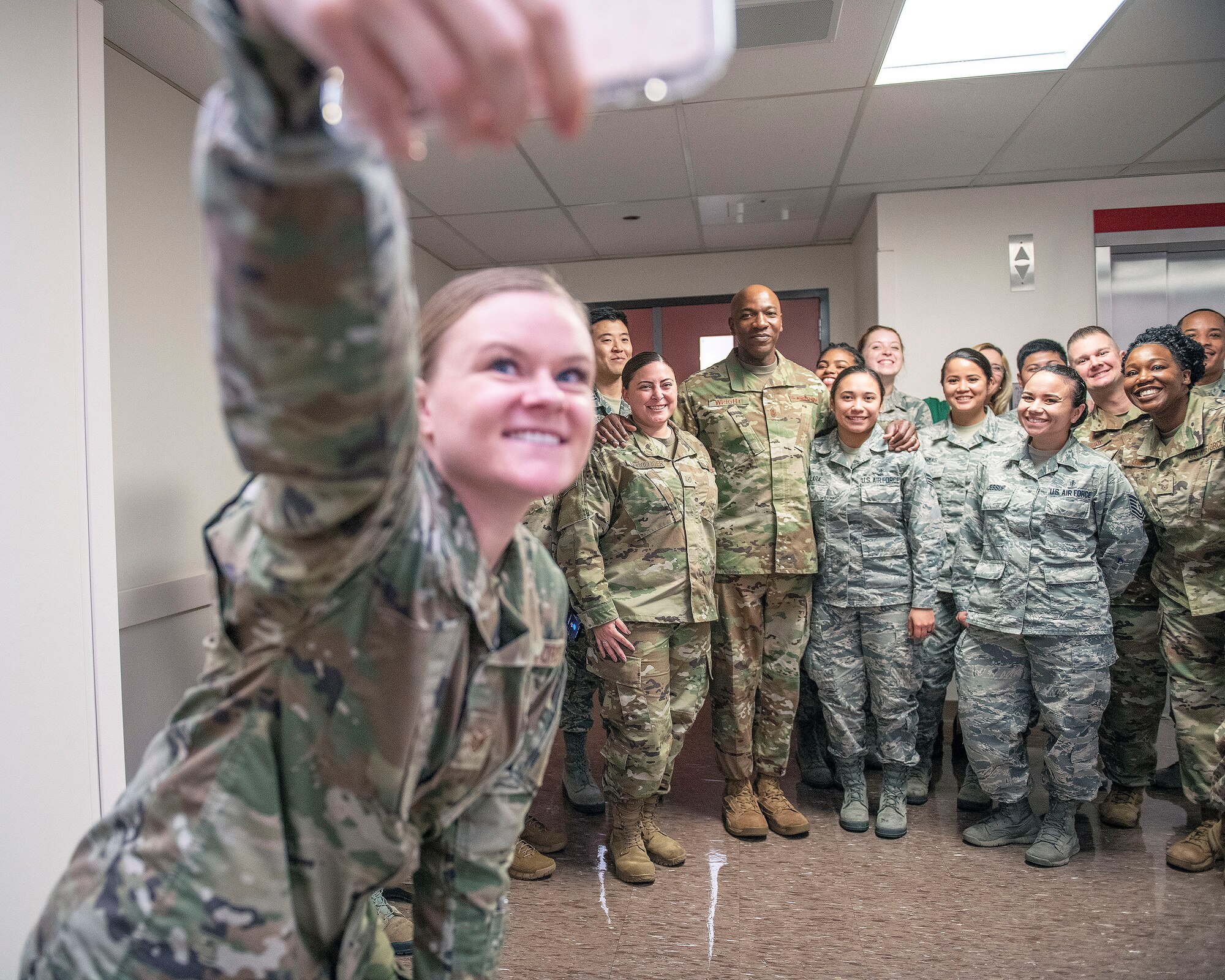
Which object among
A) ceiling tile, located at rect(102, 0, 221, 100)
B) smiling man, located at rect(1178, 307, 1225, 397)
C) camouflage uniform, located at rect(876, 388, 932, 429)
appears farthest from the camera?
camouflage uniform, located at rect(876, 388, 932, 429)

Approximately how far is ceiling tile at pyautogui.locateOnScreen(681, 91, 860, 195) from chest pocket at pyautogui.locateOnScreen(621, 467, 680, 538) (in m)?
1.75

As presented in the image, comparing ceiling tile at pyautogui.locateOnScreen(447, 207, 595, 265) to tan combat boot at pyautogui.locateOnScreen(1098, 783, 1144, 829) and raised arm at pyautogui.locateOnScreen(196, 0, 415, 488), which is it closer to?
tan combat boot at pyautogui.locateOnScreen(1098, 783, 1144, 829)

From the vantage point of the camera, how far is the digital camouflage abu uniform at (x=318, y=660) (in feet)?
1.32

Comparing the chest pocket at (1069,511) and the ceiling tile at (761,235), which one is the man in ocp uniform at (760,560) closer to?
the chest pocket at (1069,511)

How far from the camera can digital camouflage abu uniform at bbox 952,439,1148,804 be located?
2.47 metres

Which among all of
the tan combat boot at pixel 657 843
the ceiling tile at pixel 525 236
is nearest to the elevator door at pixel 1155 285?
the ceiling tile at pixel 525 236

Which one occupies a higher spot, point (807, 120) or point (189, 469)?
point (807, 120)

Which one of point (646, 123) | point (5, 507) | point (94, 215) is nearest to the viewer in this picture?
point (5, 507)

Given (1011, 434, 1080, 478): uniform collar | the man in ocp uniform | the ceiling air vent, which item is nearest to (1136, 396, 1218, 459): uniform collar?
(1011, 434, 1080, 478): uniform collar

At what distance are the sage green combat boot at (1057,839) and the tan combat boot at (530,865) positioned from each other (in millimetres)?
1455

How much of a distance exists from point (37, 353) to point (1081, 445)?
2749 mm

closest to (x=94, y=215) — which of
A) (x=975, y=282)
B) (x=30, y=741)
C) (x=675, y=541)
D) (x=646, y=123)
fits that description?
(x=30, y=741)

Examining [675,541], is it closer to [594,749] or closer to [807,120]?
[594,749]

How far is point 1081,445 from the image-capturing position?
256 cm
